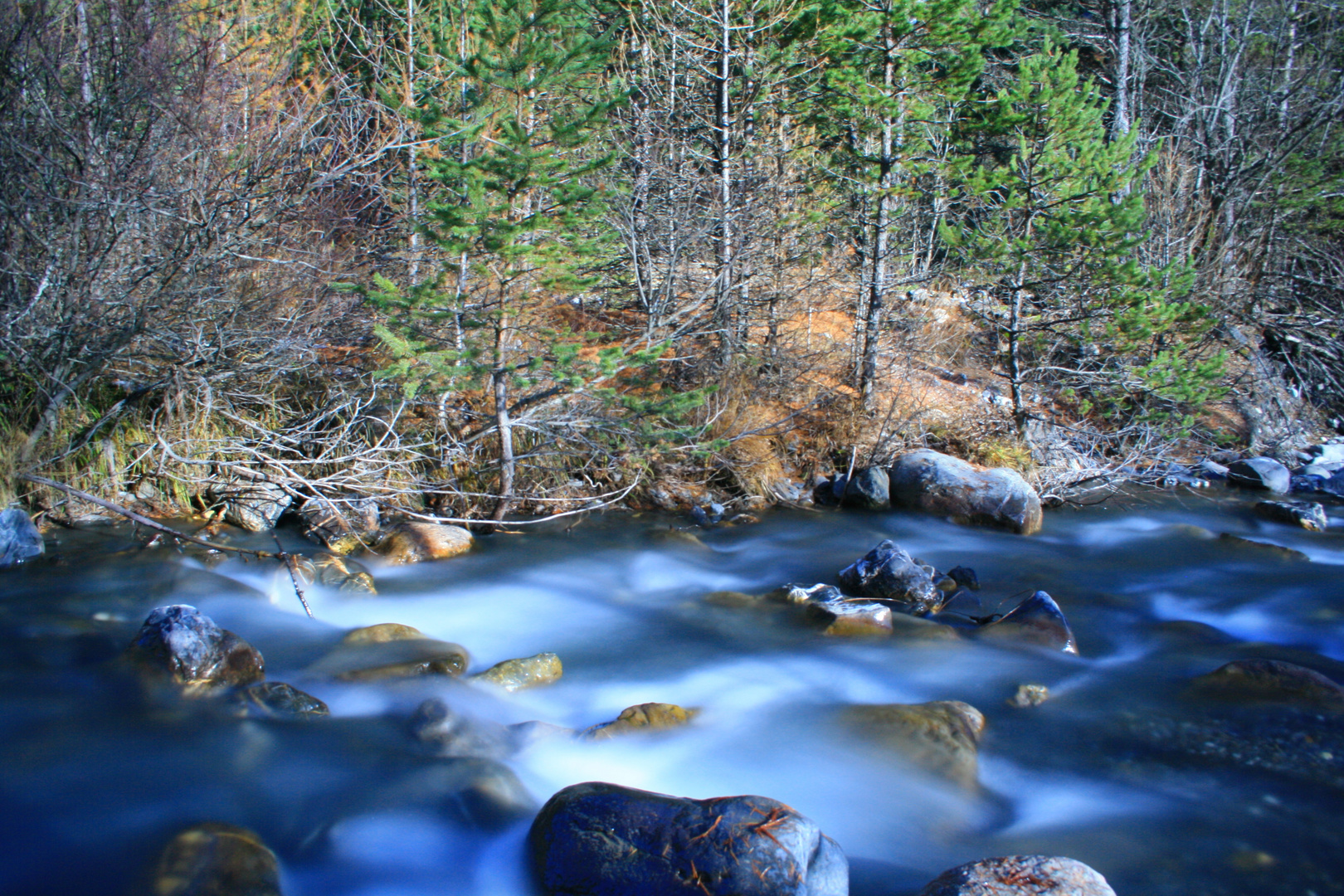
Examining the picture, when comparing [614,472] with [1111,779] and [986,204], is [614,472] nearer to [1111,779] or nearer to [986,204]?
[1111,779]

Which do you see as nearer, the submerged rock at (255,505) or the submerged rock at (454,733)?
the submerged rock at (454,733)

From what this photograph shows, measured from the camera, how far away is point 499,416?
746cm

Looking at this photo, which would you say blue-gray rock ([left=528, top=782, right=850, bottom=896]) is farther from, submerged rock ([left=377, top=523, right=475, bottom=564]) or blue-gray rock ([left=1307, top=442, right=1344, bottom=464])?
blue-gray rock ([left=1307, top=442, right=1344, bottom=464])

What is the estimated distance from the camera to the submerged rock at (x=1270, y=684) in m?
4.77

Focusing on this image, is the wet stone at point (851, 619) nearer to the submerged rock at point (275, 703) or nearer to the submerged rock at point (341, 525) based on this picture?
the submerged rock at point (275, 703)

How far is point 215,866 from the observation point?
3.26 metres

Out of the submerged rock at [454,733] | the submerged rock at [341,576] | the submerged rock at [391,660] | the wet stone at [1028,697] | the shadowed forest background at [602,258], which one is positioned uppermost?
the shadowed forest background at [602,258]

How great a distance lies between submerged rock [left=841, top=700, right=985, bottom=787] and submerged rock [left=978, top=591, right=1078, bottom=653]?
1.20m

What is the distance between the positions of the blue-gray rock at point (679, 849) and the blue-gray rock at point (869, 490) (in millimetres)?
6125

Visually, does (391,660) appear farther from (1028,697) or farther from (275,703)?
(1028,697)

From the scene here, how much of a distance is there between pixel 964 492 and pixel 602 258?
4687mm

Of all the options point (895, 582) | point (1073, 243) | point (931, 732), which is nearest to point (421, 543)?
point (895, 582)

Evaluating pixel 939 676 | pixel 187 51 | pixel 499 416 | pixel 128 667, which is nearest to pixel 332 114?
pixel 187 51

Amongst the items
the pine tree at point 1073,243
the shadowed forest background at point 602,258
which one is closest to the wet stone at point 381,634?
the shadowed forest background at point 602,258
